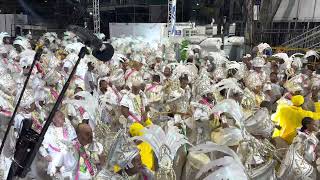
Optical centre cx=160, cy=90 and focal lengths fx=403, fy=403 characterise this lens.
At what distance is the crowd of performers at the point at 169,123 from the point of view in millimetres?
3170

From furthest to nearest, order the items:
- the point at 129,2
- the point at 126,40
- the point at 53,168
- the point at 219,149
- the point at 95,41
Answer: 1. the point at 129,2
2. the point at 126,40
3. the point at 53,168
4. the point at 219,149
5. the point at 95,41

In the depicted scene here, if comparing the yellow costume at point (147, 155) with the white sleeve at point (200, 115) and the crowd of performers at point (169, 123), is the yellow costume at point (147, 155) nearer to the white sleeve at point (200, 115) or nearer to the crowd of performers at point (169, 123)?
the crowd of performers at point (169, 123)

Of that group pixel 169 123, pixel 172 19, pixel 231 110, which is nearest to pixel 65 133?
pixel 169 123

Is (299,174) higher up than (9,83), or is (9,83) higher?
(9,83)

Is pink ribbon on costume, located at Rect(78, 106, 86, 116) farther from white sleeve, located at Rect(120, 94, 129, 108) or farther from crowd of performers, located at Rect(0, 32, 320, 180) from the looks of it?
Result: white sleeve, located at Rect(120, 94, 129, 108)

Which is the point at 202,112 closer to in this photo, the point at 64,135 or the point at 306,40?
the point at 64,135

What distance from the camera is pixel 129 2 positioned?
83.1 ft

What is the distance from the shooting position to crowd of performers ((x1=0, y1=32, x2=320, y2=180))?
3.17 m

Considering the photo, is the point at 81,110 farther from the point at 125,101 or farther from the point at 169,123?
the point at 169,123

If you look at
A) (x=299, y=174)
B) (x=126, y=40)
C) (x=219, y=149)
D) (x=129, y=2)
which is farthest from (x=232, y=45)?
(x=219, y=149)

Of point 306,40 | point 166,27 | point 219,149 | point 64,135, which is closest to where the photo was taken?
point 219,149

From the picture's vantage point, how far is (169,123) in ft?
15.6

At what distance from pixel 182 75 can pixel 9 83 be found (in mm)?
3058

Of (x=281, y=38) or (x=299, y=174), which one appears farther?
(x=281, y=38)
